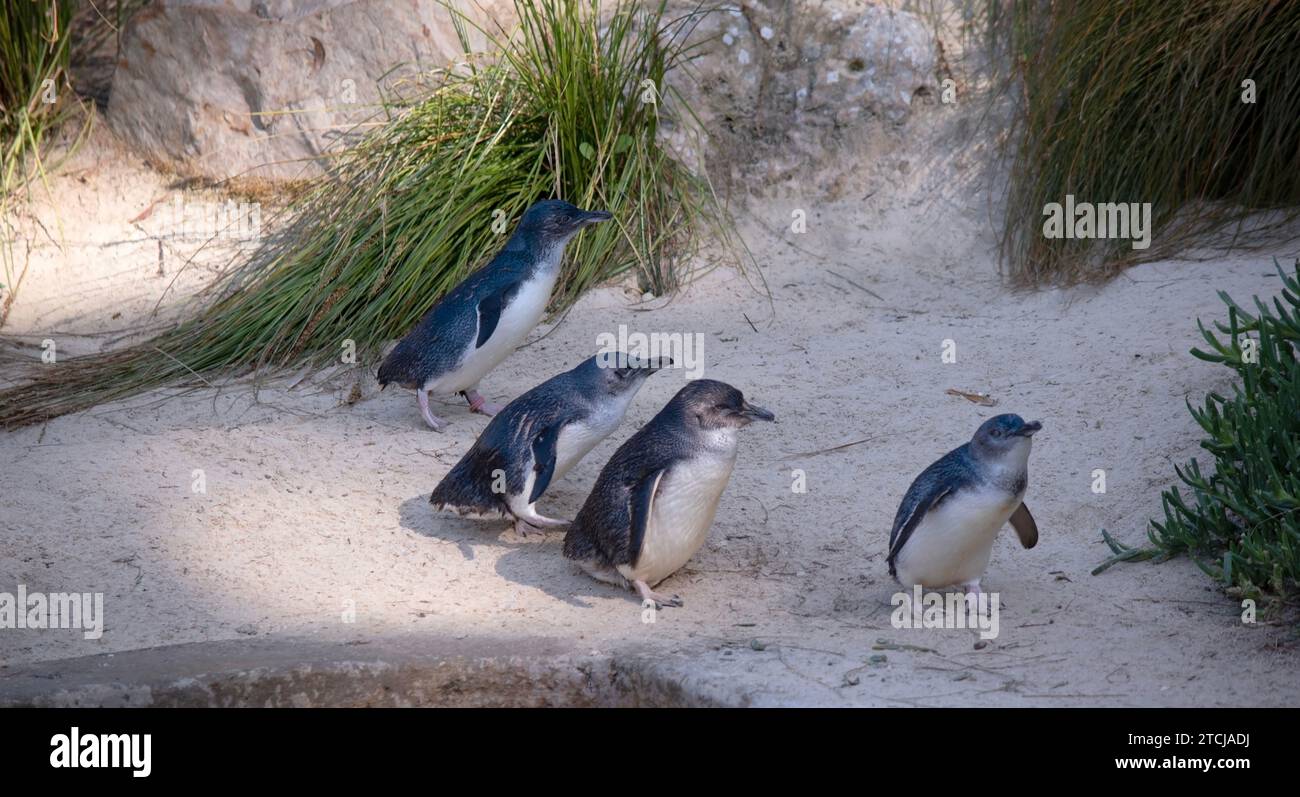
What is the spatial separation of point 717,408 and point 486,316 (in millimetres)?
1418

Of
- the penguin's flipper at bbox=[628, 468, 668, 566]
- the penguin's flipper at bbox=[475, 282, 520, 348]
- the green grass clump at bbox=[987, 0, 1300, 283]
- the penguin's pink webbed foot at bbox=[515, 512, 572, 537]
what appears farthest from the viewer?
the green grass clump at bbox=[987, 0, 1300, 283]

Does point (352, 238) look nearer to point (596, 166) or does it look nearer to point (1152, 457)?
point (596, 166)

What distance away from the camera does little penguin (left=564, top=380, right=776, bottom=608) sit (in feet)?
13.0

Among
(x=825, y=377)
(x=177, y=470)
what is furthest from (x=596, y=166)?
(x=177, y=470)

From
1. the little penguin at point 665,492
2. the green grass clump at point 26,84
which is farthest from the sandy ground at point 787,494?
the green grass clump at point 26,84

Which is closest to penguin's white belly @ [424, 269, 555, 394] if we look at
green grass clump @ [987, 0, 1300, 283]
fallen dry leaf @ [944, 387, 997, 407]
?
fallen dry leaf @ [944, 387, 997, 407]

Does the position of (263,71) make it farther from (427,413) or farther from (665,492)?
(665,492)

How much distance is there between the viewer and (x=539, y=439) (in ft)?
14.5

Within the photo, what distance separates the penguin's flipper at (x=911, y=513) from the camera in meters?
3.74

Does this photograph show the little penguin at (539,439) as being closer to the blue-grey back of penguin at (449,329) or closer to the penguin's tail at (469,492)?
the penguin's tail at (469,492)

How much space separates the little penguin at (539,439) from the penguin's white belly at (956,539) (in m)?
1.14

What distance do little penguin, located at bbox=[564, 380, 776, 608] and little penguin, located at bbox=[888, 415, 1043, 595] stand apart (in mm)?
526

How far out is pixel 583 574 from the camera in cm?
432

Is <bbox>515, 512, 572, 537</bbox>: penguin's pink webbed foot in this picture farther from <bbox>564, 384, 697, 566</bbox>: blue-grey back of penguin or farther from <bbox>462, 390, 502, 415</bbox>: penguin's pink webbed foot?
<bbox>462, 390, 502, 415</bbox>: penguin's pink webbed foot
